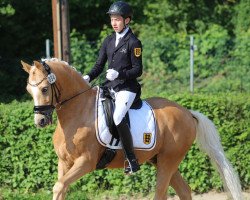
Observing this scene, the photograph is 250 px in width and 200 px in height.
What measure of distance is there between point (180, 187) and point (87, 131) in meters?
1.59

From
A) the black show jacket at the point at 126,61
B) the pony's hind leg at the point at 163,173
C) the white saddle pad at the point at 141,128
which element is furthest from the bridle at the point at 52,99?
the pony's hind leg at the point at 163,173

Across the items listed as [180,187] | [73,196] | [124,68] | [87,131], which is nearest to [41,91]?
[87,131]

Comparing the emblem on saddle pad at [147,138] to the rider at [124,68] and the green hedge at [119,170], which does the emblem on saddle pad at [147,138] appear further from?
the green hedge at [119,170]

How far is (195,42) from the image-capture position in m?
16.6

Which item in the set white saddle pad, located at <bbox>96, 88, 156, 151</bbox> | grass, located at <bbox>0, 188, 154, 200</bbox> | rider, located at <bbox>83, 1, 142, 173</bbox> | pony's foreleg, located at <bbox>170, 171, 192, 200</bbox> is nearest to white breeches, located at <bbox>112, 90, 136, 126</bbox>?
rider, located at <bbox>83, 1, 142, 173</bbox>

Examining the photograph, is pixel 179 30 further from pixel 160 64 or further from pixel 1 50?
pixel 1 50

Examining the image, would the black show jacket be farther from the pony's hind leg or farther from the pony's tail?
the pony's tail

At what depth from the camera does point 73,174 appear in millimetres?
7082

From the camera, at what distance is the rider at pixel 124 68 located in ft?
24.3

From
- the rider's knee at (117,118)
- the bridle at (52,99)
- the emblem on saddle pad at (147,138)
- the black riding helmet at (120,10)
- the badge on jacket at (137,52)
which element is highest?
the black riding helmet at (120,10)

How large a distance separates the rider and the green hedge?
227cm

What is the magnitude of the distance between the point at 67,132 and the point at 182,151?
1.55 meters

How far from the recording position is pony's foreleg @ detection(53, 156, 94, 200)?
6984 millimetres

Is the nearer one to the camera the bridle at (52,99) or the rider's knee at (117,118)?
the bridle at (52,99)
